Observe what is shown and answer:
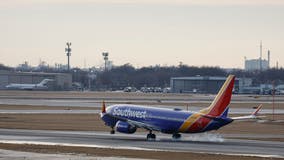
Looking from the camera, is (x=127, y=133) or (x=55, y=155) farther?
(x=127, y=133)

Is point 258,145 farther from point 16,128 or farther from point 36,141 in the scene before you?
point 16,128

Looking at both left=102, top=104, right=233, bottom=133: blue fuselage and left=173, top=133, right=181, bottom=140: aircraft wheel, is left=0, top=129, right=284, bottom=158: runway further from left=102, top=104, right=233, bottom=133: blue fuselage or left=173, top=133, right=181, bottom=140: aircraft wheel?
left=102, top=104, right=233, bottom=133: blue fuselage

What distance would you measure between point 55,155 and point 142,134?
84.7 ft

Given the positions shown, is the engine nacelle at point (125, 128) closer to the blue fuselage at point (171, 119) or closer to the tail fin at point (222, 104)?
the blue fuselage at point (171, 119)

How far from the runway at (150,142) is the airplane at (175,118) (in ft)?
3.57

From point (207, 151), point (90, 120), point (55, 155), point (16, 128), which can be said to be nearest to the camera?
point (55, 155)

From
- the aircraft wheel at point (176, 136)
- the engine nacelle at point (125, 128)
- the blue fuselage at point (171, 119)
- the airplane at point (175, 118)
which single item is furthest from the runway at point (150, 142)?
the blue fuselage at point (171, 119)

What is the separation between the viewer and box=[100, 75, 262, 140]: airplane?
66.6 metres

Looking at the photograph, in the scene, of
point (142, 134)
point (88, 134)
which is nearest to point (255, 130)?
point (142, 134)

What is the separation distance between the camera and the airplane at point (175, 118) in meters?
66.6

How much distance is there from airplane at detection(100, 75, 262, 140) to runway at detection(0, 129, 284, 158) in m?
1.09

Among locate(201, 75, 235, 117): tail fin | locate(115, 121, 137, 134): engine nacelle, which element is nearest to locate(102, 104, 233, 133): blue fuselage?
locate(201, 75, 235, 117): tail fin

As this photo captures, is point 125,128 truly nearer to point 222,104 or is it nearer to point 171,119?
point 171,119

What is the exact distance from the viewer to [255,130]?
8431cm
